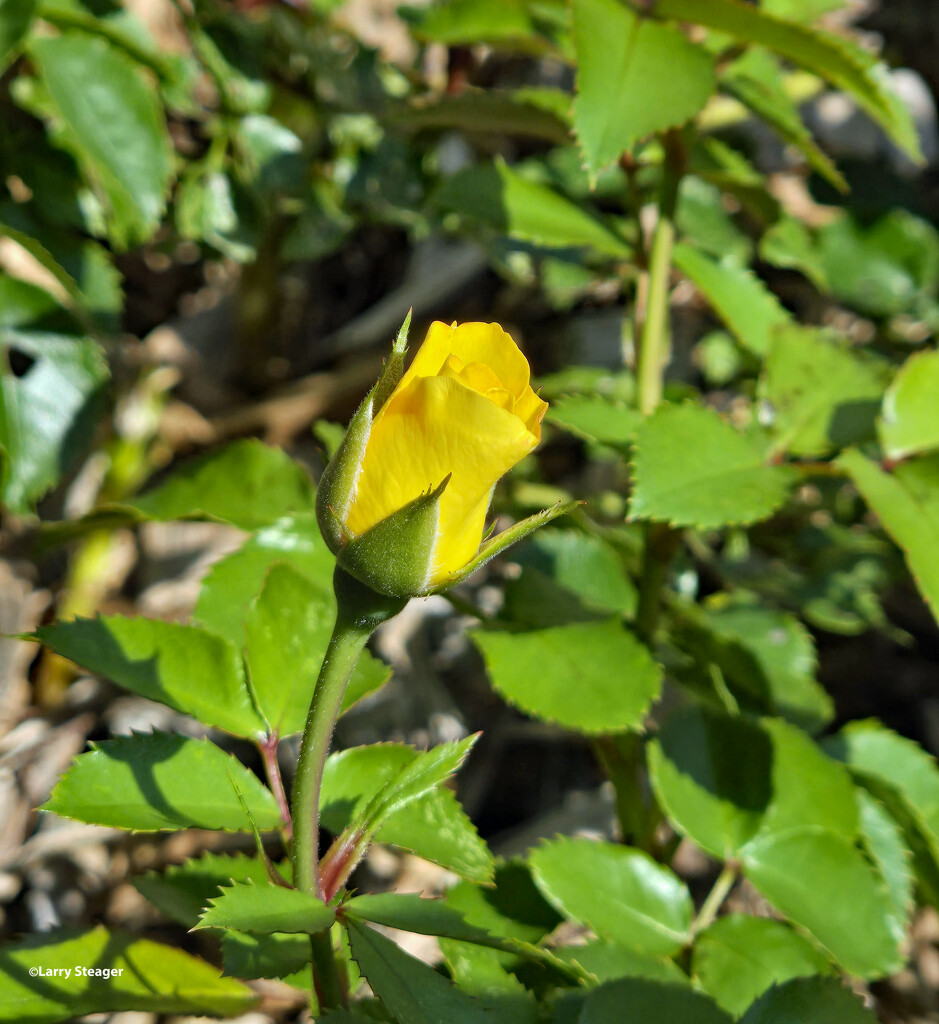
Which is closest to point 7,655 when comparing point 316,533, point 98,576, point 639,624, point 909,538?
point 98,576

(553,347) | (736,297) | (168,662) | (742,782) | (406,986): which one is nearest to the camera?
(406,986)

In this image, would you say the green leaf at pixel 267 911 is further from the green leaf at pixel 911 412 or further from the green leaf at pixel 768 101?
the green leaf at pixel 768 101

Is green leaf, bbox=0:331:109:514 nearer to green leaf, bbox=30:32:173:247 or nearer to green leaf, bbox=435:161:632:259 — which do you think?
green leaf, bbox=30:32:173:247

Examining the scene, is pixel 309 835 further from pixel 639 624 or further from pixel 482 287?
pixel 482 287

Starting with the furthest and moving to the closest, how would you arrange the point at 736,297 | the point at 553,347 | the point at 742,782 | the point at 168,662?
1. the point at 553,347
2. the point at 736,297
3. the point at 742,782
4. the point at 168,662

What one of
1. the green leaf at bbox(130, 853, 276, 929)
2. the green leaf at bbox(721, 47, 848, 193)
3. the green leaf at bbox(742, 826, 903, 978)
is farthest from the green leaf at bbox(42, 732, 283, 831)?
the green leaf at bbox(721, 47, 848, 193)

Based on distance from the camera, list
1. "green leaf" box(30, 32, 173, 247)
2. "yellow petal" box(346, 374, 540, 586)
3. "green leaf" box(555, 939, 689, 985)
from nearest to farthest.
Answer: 1. "yellow petal" box(346, 374, 540, 586)
2. "green leaf" box(555, 939, 689, 985)
3. "green leaf" box(30, 32, 173, 247)

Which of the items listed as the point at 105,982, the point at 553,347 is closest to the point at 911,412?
the point at 105,982

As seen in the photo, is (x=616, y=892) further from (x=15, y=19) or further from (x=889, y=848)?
(x=15, y=19)
